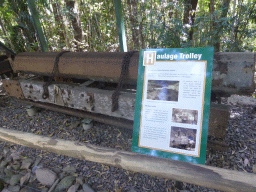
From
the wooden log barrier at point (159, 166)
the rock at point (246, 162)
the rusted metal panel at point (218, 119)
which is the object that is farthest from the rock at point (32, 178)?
the rock at point (246, 162)

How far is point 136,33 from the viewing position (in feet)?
14.5

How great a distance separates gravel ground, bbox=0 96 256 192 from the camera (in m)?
1.84

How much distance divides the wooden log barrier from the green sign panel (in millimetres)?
66

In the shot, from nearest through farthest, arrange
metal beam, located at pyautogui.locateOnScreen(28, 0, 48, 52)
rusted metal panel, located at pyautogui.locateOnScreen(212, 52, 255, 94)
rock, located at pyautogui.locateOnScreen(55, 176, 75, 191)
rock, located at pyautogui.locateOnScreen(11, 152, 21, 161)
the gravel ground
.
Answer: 1. rusted metal panel, located at pyautogui.locateOnScreen(212, 52, 255, 94)
2. the gravel ground
3. rock, located at pyautogui.locateOnScreen(55, 176, 75, 191)
4. rock, located at pyautogui.locateOnScreen(11, 152, 21, 161)
5. metal beam, located at pyautogui.locateOnScreen(28, 0, 48, 52)

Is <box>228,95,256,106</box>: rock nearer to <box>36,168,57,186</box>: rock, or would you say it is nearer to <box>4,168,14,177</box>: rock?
<box>36,168,57,186</box>: rock

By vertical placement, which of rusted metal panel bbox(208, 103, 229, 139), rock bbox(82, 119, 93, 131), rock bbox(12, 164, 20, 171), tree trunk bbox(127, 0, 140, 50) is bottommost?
rock bbox(12, 164, 20, 171)

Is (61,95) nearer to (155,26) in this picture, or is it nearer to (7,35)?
(155,26)

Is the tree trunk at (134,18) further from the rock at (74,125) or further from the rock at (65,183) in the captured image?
the rock at (65,183)

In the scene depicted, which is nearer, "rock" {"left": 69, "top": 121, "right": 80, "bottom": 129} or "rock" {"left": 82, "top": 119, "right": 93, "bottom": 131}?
"rock" {"left": 82, "top": 119, "right": 93, "bottom": 131}

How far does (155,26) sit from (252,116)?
2.38 m

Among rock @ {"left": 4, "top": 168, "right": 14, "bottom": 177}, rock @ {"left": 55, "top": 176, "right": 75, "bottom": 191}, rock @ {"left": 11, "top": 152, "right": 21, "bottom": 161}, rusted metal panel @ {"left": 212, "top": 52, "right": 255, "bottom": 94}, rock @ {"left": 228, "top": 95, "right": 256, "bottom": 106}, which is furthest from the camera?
rock @ {"left": 228, "top": 95, "right": 256, "bottom": 106}

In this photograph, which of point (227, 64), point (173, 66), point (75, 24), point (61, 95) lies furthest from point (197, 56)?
point (75, 24)

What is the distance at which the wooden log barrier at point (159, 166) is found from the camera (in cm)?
100

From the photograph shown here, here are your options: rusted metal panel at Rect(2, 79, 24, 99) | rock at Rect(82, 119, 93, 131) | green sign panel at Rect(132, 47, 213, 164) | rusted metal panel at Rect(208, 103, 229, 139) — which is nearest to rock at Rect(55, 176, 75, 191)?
rock at Rect(82, 119, 93, 131)
